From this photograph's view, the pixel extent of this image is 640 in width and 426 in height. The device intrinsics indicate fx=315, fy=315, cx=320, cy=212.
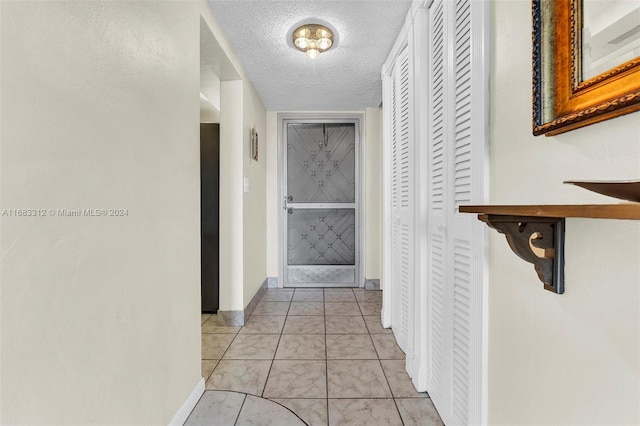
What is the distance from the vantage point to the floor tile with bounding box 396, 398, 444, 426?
154 centimetres

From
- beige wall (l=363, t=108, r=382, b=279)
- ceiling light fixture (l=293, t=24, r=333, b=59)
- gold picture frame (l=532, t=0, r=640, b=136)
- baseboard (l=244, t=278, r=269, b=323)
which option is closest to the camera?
gold picture frame (l=532, t=0, r=640, b=136)

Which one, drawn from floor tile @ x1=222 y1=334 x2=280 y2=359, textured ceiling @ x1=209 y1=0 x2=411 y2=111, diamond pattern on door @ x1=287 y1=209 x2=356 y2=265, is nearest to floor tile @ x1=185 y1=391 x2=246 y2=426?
floor tile @ x1=222 y1=334 x2=280 y2=359

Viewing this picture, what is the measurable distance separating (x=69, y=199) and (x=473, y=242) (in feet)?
4.33

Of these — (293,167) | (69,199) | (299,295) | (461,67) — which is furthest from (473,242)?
(293,167)

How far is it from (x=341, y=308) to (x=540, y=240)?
269 cm

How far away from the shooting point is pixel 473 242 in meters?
1.18

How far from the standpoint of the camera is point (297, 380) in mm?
1928

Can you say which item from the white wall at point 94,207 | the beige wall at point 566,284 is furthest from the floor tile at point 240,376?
the beige wall at point 566,284

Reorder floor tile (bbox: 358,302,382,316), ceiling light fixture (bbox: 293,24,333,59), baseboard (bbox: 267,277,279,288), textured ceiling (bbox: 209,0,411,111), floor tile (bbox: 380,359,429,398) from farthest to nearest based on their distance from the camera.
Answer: baseboard (bbox: 267,277,279,288) → floor tile (bbox: 358,302,382,316) → ceiling light fixture (bbox: 293,24,333,59) → textured ceiling (bbox: 209,0,411,111) → floor tile (bbox: 380,359,429,398)

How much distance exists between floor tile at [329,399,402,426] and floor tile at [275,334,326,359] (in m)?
0.54

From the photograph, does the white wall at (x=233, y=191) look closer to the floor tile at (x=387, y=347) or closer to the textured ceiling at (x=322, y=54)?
the textured ceiling at (x=322, y=54)

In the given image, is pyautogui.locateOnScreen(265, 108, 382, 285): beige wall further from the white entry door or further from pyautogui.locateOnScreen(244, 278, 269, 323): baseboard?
pyautogui.locateOnScreen(244, 278, 269, 323): baseboard

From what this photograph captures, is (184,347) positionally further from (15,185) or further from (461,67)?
(461,67)

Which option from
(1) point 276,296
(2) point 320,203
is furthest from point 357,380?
(2) point 320,203
